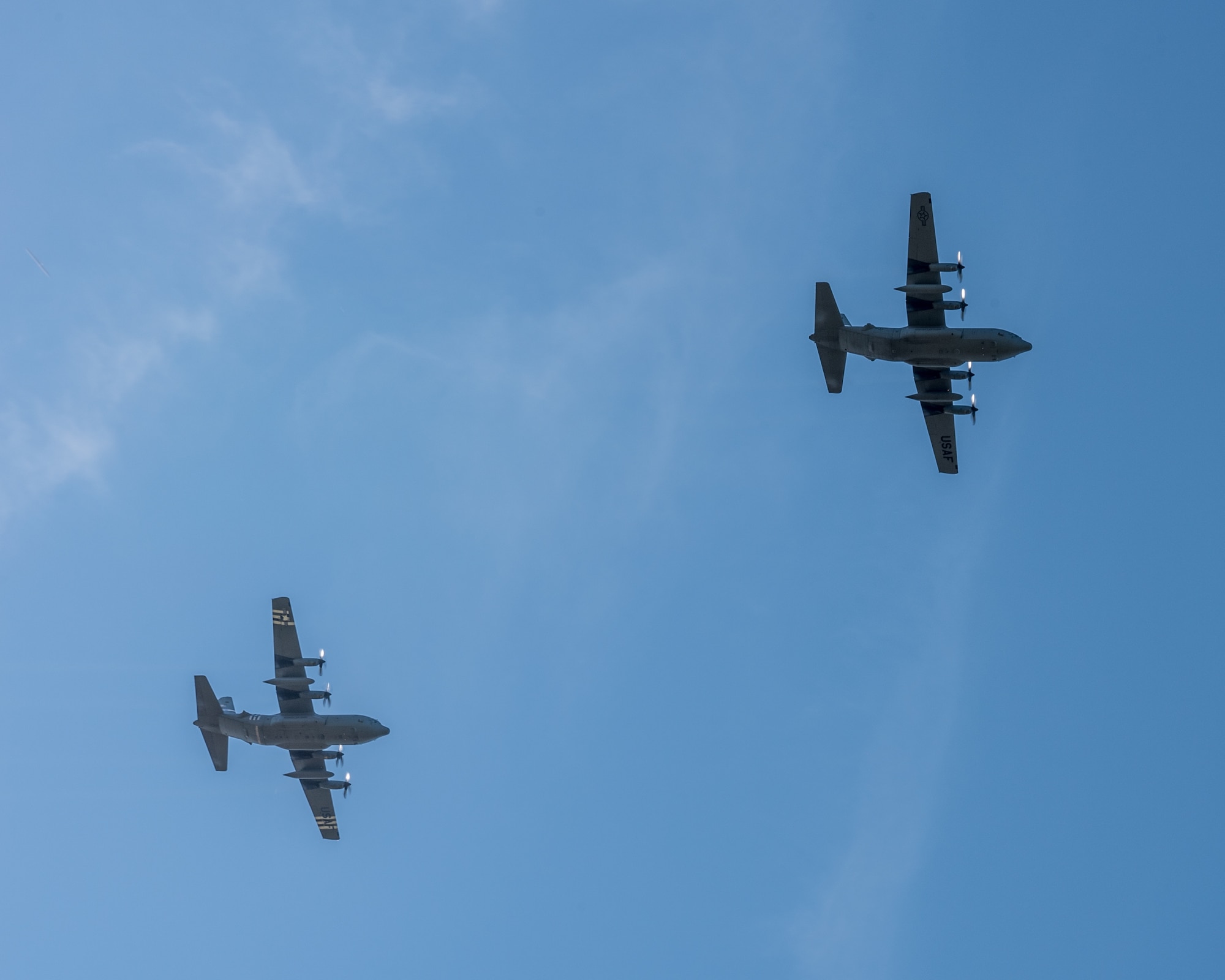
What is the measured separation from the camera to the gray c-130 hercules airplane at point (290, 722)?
81750mm

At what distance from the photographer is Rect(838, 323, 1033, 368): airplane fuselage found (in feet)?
245

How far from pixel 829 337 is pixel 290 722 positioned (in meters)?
44.4

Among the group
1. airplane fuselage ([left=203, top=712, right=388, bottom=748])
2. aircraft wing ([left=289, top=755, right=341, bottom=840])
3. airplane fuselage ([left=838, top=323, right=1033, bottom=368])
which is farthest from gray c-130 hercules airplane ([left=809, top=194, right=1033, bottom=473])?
aircraft wing ([left=289, top=755, right=341, bottom=840])

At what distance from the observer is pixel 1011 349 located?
2933 inches

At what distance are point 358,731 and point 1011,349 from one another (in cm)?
4866

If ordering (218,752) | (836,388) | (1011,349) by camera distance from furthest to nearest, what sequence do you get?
(218,752) → (836,388) → (1011,349)

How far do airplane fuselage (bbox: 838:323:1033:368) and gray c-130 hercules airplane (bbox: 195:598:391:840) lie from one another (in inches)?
1598

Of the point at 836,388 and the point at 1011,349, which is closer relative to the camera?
the point at 1011,349

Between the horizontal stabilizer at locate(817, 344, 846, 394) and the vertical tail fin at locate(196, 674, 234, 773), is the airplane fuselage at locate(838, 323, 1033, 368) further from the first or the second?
the vertical tail fin at locate(196, 674, 234, 773)

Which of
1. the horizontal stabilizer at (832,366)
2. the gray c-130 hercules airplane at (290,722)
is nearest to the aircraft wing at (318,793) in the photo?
the gray c-130 hercules airplane at (290,722)

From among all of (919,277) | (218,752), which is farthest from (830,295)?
(218,752)

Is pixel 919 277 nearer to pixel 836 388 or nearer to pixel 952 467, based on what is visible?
pixel 836 388

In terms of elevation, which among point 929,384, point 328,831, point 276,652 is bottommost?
point 328,831

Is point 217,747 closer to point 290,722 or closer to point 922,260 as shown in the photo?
point 290,722
